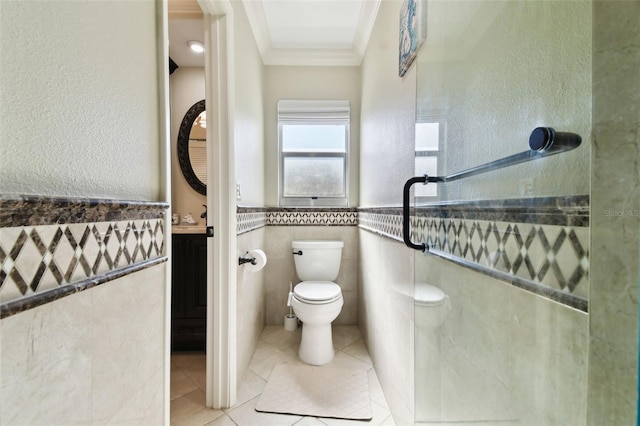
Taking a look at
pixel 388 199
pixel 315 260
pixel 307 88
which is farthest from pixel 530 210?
pixel 307 88

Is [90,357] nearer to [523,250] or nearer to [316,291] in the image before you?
[523,250]

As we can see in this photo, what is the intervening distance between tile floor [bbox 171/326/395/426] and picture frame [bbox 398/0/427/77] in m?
1.75

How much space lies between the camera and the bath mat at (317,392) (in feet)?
4.52

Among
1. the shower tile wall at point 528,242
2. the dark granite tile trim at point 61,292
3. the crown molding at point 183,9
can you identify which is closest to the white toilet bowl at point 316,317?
the shower tile wall at point 528,242

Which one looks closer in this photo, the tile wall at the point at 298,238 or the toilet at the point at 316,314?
the toilet at the point at 316,314

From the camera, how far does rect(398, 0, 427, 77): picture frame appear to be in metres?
1.02

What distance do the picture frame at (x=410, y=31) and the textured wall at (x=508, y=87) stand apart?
7 centimetres

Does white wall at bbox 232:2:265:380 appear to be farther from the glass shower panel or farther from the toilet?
the glass shower panel

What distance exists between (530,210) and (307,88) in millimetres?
2284

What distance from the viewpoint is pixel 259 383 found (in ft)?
5.20

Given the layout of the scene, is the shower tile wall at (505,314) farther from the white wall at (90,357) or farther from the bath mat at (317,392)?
the white wall at (90,357)

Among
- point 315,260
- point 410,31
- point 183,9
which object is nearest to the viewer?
point 410,31

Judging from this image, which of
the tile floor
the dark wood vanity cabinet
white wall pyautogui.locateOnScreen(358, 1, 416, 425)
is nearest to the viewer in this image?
white wall pyautogui.locateOnScreen(358, 1, 416, 425)

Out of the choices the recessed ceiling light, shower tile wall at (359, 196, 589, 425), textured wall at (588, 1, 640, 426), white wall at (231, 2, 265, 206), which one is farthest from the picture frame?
the recessed ceiling light
